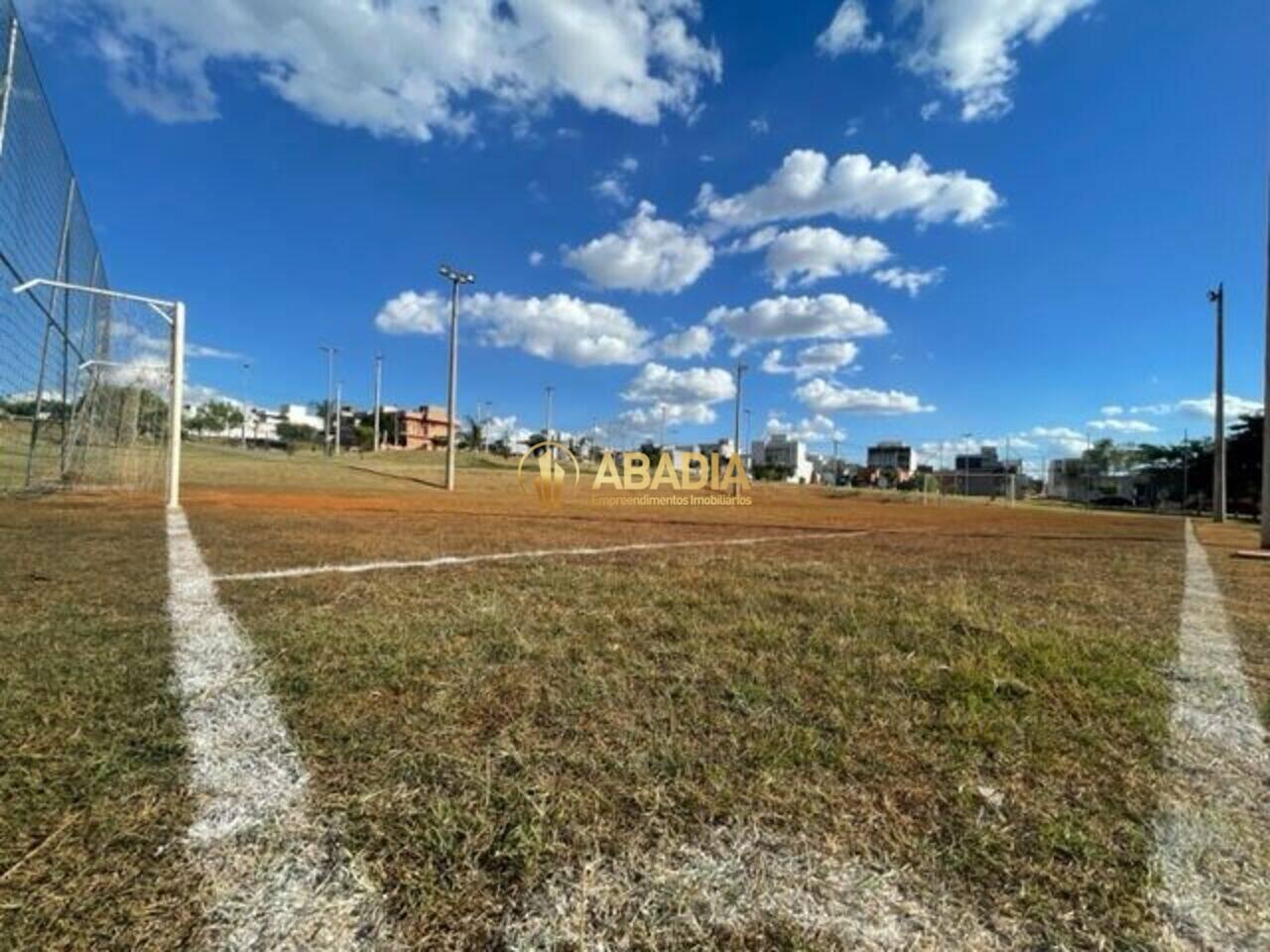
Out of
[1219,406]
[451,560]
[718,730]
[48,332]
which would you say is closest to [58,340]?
[48,332]

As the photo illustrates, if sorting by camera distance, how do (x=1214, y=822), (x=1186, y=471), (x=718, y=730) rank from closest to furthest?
(x=1214, y=822) < (x=718, y=730) < (x=1186, y=471)

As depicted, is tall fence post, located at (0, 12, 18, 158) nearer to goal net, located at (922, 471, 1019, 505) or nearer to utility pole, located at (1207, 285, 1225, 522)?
utility pole, located at (1207, 285, 1225, 522)

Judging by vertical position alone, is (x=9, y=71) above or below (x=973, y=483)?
above

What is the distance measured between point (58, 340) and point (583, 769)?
13545mm

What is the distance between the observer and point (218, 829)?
5.29 ft

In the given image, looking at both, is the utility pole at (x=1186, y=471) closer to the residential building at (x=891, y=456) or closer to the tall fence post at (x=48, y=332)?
the residential building at (x=891, y=456)

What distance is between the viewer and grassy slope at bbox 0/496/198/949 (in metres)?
1.32

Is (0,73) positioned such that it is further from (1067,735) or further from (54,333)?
(1067,735)

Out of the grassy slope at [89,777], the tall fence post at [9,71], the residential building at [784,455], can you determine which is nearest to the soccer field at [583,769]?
the grassy slope at [89,777]

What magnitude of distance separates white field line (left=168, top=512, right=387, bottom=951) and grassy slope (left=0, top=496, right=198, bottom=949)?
60 mm

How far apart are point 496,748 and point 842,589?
10.8 feet

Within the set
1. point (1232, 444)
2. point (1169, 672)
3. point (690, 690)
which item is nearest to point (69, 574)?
point (690, 690)

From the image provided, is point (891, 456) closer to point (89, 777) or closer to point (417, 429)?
point (417, 429)

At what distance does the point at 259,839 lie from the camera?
1576 millimetres
